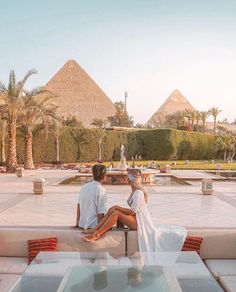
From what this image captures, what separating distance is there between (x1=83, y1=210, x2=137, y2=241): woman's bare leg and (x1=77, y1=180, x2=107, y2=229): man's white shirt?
0.21 meters

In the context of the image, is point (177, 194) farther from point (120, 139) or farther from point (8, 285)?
point (120, 139)

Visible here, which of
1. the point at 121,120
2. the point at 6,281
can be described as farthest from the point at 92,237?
the point at 121,120

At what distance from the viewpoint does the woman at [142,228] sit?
16.7ft

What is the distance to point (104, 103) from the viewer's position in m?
105

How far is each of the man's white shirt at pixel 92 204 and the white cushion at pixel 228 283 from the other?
→ 162 centimetres

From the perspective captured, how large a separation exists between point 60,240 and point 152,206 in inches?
256

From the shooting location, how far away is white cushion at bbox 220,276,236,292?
4.26 m

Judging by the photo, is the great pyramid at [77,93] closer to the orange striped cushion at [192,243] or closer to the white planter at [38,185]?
the white planter at [38,185]

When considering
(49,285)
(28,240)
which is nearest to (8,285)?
(49,285)

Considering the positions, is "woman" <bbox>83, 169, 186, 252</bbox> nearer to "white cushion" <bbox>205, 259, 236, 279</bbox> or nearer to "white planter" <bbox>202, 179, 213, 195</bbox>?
"white cushion" <bbox>205, 259, 236, 279</bbox>

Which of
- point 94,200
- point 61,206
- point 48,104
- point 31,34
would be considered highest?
point 31,34

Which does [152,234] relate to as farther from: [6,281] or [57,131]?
[57,131]

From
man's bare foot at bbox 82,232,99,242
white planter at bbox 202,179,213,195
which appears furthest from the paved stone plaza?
man's bare foot at bbox 82,232,99,242

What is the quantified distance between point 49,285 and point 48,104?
28.1 m
